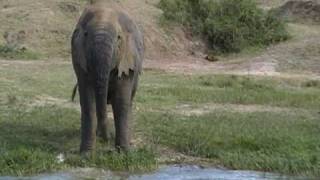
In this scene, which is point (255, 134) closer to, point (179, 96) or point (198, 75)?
point (179, 96)

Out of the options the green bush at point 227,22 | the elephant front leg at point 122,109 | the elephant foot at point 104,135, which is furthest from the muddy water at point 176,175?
the green bush at point 227,22

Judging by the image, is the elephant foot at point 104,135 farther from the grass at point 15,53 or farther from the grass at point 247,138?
the grass at point 15,53

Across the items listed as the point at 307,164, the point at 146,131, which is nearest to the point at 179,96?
the point at 146,131

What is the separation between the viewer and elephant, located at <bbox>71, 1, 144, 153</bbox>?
10.2 meters

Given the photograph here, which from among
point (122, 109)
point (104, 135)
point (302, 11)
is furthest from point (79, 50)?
point (302, 11)

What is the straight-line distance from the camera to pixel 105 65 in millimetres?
10109

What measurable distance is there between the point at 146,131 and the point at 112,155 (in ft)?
7.55

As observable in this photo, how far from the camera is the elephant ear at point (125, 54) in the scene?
1066cm

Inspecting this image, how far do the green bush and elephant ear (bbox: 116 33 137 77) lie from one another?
16980mm

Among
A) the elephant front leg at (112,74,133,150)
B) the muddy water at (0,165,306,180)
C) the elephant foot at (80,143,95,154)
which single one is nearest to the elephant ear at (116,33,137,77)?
the elephant front leg at (112,74,133,150)

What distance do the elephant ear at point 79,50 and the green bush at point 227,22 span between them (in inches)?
671

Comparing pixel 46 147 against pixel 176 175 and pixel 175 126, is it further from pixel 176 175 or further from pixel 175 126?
pixel 175 126

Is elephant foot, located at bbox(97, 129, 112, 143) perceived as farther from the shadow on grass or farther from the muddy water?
the muddy water

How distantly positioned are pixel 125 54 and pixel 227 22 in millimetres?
18190
